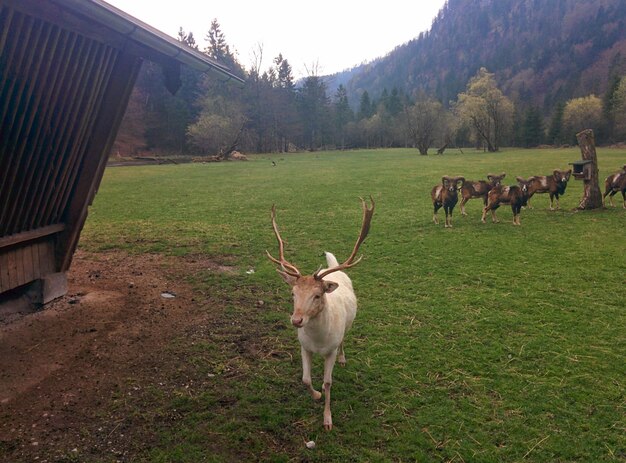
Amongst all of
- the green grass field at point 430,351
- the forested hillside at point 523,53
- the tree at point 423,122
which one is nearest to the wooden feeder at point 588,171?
the green grass field at point 430,351

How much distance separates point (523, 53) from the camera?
135 metres

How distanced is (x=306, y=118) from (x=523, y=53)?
308 feet

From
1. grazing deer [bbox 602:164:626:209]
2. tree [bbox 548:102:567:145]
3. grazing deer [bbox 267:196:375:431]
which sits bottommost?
grazing deer [bbox 267:196:375:431]

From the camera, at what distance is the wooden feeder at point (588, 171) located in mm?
14203

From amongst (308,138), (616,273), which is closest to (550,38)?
(308,138)

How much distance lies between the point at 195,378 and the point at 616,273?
8.20 metres

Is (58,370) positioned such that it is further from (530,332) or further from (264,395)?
(530,332)

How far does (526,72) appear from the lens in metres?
124

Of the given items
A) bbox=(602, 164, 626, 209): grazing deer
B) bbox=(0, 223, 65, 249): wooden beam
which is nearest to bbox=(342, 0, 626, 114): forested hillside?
bbox=(602, 164, 626, 209): grazing deer

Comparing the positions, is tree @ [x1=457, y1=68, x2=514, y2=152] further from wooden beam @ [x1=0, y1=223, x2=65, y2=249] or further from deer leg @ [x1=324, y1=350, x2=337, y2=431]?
deer leg @ [x1=324, y1=350, x2=337, y2=431]

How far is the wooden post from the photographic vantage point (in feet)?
46.6

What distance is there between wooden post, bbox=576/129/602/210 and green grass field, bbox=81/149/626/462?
5.38ft

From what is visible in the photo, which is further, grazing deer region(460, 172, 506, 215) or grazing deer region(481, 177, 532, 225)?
grazing deer region(460, 172, 506, 215)

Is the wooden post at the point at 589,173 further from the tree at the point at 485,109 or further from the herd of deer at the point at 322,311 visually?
the tree at the point at 485,109
